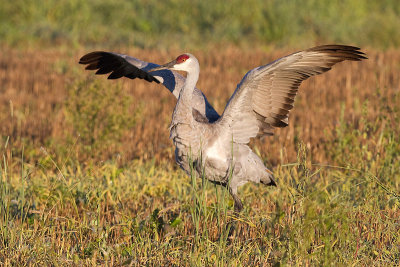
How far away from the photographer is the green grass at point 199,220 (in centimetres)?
390

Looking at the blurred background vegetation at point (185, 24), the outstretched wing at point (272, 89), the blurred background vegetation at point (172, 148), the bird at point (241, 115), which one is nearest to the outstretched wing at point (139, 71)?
the bird at point (241, 115)

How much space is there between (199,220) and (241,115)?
3.43ft

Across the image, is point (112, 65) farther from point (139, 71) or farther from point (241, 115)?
point (241, 115)

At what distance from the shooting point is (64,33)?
56.4 feet

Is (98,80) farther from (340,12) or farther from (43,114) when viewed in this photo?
(340,12)

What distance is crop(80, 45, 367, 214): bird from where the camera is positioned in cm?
480

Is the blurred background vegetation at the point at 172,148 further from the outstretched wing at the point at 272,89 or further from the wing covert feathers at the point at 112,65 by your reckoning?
the wing covert feathers at the point at 112,65

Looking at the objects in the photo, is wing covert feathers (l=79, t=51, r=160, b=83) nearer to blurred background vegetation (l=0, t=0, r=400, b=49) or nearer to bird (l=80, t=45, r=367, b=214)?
bird (l=80, t=45, r=367, b=214)

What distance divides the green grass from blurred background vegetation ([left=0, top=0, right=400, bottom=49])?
34.9 ft

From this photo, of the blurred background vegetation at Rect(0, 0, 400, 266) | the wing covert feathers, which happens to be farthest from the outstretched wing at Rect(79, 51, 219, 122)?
the blurred background vegetation at Rect(0, 0, 400, 266)

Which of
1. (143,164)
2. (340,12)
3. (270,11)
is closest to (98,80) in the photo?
(143,164)

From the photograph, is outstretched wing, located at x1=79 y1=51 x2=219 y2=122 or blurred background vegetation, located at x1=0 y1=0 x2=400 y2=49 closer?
outstretched wing, located at x1=79 y1=51 x2=219 y2=122

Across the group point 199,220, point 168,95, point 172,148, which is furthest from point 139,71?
point 168,95

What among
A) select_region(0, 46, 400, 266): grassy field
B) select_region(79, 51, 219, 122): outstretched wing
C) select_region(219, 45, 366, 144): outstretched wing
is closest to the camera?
select_region(0, 46, 400, 266): grassy field
